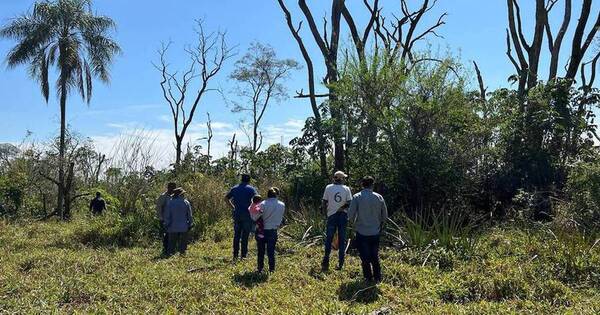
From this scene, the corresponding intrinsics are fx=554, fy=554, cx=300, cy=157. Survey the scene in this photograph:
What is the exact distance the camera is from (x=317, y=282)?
8875 mm

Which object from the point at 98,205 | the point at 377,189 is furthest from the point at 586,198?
the point at 98,205

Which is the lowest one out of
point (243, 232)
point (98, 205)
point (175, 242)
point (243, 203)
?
point (175, 242)

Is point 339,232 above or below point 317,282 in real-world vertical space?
above

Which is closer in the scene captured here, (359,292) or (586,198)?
(359,292)

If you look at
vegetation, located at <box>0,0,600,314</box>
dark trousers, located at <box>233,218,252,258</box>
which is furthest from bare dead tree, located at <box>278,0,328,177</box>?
dark trousers, located at <box>233,218,252,258</box>

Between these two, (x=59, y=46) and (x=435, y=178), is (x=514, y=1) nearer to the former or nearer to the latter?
(x=435, y=178)

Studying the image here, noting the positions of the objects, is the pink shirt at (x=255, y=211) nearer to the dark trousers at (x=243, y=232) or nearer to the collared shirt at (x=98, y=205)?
the dark trousers at (x=243, y=232)

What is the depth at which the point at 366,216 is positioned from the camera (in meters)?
8.70

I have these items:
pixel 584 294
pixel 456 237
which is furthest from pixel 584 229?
pixel 584 294

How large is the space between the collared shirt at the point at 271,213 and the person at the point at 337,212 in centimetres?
93

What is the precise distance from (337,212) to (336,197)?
0.28 meters

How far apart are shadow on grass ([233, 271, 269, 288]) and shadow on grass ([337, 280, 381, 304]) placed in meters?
1.34

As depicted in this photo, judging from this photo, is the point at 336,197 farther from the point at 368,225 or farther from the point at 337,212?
the point at 368,225

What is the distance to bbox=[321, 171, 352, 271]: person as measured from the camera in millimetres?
9766
